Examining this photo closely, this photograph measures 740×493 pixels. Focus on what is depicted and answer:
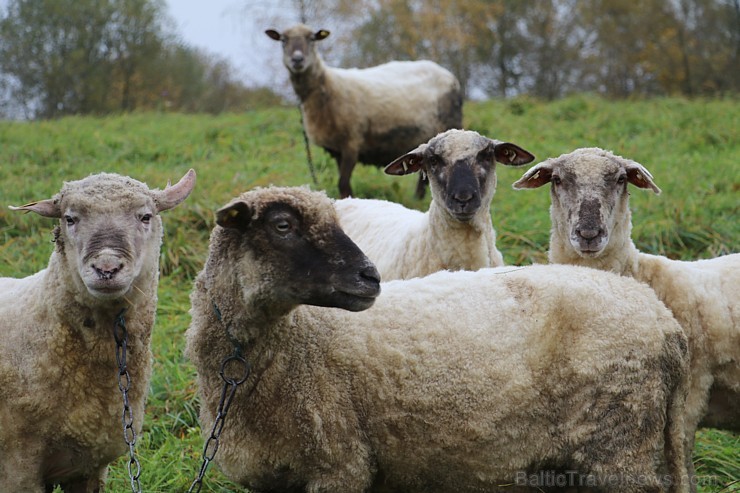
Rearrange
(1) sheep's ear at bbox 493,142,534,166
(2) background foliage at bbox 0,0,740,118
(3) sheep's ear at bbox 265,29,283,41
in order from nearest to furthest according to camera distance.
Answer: (1) sheep's ear at bbox 493,142,534,166, (3) sheep's ear at bbox 265,29,283,41, (2) background foliage at bbox 0,0,740,118

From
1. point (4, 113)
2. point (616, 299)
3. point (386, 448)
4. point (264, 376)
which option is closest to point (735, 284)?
point (616, 299)

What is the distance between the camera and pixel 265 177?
30.0 feet

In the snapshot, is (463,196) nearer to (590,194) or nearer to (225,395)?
(590,194)

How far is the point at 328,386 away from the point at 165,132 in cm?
999

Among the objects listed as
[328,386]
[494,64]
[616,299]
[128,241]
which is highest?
[494,64]

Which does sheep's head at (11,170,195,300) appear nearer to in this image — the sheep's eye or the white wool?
the sheep's eye

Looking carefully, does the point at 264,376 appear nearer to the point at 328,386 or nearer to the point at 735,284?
the point at 328,386

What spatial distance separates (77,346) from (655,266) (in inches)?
122

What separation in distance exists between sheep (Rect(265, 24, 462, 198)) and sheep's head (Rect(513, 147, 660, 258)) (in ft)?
14.0

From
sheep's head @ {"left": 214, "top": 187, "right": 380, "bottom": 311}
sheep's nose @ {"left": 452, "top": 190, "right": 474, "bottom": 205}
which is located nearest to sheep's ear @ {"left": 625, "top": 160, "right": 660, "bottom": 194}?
sheep's nose @ {"left": 452, "top": 190, "right": 474, "bottom": 205}

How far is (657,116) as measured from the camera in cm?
1278

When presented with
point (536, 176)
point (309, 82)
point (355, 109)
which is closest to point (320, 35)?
point (309, 82)

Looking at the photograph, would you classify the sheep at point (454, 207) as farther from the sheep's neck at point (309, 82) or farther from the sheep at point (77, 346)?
the sheep's neck at point (309, 82)

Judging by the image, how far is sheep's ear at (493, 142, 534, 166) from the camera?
530 cm
